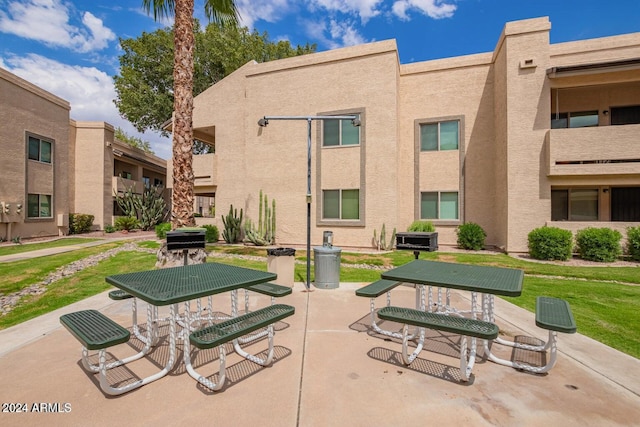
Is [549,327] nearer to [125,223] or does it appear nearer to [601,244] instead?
[601,244]

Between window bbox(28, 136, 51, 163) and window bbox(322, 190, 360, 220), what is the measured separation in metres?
18.2

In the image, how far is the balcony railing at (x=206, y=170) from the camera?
17109mm

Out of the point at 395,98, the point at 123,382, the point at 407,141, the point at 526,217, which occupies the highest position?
the point at 395,98

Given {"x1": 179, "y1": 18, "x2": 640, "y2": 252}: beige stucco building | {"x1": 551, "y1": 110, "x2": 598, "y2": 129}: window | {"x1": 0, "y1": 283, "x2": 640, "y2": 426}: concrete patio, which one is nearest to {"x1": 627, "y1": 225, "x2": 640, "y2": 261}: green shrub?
{"x1": 179, "y1": 18, "x2": 640, "y2": 252}: beige stucco building

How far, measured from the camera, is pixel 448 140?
1495 centimetres

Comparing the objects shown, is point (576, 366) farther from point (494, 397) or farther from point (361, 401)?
point (361, 401)

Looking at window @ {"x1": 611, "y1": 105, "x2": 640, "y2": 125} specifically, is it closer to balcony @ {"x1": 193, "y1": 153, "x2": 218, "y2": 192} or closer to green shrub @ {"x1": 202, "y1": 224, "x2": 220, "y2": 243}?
balcony @ {"x1": 193, "y1": 153, "x2": 218, "y2": 192}

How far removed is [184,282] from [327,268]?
3.88m

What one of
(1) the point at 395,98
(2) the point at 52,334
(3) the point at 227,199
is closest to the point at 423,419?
(2) the point at 52,334

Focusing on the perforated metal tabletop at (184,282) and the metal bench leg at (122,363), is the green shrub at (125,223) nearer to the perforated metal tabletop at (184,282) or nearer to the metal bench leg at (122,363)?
the perforated metal tabletop at (184,282)

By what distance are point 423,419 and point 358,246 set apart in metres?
11.7

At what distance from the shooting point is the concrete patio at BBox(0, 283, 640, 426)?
2566 mm

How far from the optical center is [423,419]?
2547 millimetres

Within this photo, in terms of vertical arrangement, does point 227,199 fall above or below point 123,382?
above
